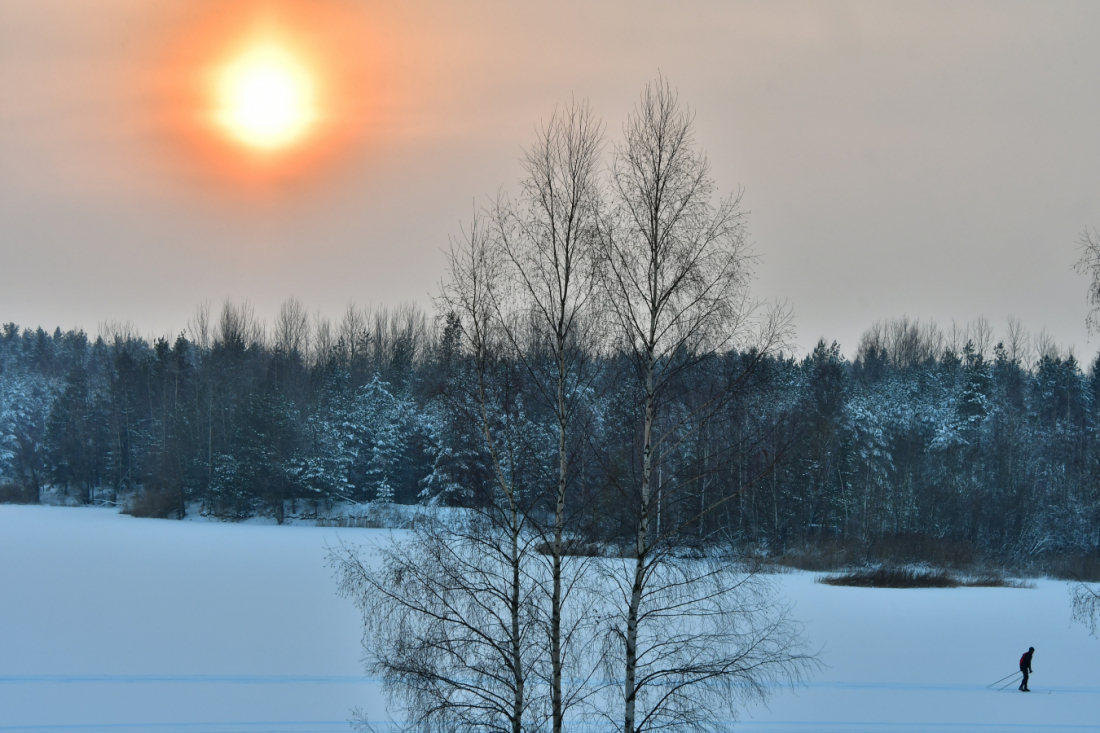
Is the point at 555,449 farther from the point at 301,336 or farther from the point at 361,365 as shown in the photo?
the point at 301,336

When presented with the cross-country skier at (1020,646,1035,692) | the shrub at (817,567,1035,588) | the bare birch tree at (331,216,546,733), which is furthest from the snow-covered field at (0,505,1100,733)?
the bare birch tree at (331,216,546,733)

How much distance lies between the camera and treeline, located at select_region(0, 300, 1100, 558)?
45.6 ft

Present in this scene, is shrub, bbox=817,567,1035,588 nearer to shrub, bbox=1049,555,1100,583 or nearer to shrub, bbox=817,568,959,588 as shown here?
shrub, bbox=817,568,959,588

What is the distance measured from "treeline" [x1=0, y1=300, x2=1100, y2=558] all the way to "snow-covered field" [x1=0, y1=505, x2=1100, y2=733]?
4.59 metres

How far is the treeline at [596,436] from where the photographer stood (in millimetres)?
13906

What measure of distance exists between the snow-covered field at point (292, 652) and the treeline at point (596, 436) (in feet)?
15.1

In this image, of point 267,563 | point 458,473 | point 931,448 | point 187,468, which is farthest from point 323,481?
point 458,473

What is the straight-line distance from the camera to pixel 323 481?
56.0m

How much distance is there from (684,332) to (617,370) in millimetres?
1244

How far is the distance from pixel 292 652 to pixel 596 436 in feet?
40.3

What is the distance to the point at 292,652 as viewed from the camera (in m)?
21.7

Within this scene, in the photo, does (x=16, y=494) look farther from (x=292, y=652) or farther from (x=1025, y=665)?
(x=1025, y=665)

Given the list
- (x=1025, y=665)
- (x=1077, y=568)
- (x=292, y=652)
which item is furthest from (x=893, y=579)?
(x=292, y=652)

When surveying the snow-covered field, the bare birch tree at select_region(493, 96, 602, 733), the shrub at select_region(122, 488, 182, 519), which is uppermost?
the bare birch tree at select_region(493, 96, 602, 733)
